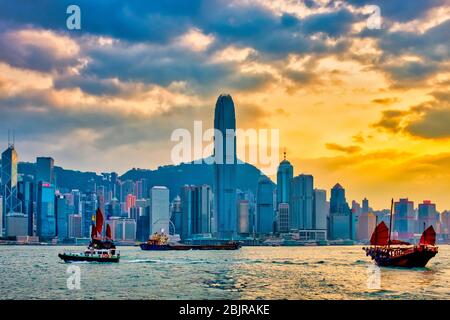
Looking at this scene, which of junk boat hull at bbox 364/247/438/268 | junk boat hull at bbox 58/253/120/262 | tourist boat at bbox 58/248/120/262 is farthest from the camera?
tourist boat at bbox 58/248/120/262

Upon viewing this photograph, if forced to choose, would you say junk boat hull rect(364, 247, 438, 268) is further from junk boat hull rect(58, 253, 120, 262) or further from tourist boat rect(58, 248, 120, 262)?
tourist boat rect(58, 248, 120, 262)

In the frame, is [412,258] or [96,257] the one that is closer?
[412,258]

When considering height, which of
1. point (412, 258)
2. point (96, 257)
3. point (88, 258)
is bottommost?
point (88, 258)

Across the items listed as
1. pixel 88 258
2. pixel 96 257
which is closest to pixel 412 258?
pixel 96 257

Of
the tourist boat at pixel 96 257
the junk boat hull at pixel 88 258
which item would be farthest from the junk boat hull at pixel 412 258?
the tourist boat at pixel 96 257

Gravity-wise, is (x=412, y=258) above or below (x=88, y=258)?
above

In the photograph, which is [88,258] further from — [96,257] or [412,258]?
[412,258]

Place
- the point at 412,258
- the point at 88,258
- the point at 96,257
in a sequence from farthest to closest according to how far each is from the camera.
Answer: the point at 88,258 < the point at 96,257 < the point at 412,258

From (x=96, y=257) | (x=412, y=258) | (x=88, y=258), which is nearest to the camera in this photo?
(x=412, y=258)

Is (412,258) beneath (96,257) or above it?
above

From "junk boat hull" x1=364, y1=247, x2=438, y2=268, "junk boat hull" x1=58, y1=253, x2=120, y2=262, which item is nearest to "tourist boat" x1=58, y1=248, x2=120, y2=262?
"junk boat hull" x1=58, y1=253, x2=120, y2=262
